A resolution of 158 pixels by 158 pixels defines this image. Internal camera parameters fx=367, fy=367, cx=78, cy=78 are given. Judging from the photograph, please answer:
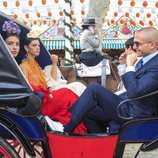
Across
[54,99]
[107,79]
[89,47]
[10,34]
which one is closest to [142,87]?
[54,99]

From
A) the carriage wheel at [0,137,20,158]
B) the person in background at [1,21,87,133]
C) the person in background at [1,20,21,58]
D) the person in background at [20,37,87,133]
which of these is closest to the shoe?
the person in background at [20,37,87,133]

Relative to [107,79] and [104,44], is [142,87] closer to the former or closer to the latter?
[107,79]

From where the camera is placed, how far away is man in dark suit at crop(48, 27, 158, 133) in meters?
2.71

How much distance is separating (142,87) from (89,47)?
344cm

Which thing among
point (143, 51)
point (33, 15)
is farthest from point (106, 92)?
point (33, 15)

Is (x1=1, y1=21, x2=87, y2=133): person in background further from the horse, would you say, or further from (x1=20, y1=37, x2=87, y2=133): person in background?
the horse

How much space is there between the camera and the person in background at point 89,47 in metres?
5.81

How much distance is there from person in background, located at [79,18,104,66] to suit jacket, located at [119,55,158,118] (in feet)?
9.51

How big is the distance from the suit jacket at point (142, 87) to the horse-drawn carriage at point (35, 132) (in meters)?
0.11

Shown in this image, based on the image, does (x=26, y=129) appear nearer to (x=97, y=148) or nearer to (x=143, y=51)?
(x=97, y=148)

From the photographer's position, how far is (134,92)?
2.68m

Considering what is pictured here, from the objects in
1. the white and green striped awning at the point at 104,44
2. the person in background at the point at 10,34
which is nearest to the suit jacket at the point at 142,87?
the person in background at the point at 10,34

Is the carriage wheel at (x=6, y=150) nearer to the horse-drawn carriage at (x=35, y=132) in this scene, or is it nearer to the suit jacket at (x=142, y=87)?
the horse-drawn carriage at (x=35, y=132)

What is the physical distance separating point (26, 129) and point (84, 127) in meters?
0.59
